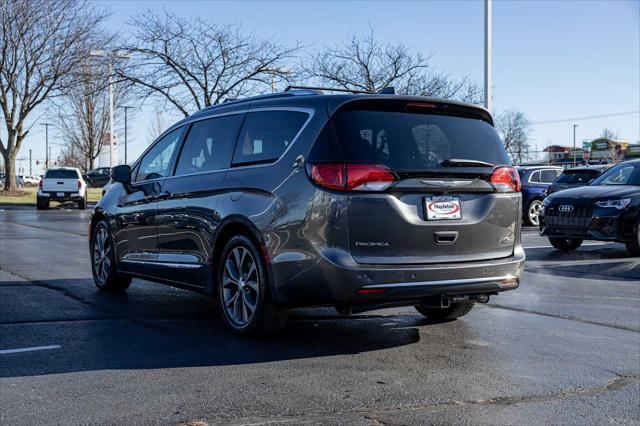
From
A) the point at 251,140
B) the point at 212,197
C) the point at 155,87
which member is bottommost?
the point at 212,197

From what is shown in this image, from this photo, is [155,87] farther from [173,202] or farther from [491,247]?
[491,247]

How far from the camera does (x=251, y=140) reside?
612cm

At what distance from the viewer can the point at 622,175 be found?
12969mm

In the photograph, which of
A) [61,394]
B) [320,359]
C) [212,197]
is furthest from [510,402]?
[212,197]

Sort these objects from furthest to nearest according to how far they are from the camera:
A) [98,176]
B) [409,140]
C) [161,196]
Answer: [98,176], [161,196], [409,140]

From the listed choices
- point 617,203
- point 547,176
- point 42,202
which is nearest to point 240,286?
point 617,203

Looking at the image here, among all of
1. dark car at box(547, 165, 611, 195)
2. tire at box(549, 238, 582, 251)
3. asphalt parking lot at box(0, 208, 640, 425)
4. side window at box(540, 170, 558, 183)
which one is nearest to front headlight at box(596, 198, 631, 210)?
tire at box(549, 238, 582, 251)

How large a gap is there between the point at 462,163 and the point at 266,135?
1.48m

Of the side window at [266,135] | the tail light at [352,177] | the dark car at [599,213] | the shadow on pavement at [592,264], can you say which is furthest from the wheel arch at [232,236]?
the dark car at [599,213]

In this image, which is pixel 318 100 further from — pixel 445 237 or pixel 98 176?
pixel 98 176

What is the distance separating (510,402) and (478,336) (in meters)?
1.80

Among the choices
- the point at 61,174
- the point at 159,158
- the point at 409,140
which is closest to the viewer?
the point at 409,140

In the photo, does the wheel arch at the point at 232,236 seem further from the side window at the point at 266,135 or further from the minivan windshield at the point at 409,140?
the minivan windshield at the point at 409,140

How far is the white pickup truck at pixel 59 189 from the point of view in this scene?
98.4 ft
